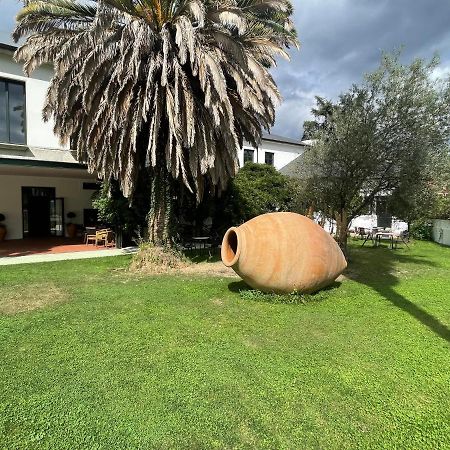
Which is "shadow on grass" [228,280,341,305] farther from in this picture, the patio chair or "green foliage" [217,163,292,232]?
the patio chair

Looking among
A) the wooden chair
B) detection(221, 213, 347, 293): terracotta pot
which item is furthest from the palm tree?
the wooden chair

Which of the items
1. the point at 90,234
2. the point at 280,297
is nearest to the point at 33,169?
the point at 90,234

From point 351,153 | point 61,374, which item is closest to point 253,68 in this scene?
point 351,153

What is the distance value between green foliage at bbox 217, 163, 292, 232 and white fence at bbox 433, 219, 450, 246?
9.60 meters

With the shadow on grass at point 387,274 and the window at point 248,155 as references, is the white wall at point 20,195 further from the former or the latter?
the window at point 248,155

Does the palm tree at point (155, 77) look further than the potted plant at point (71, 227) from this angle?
No

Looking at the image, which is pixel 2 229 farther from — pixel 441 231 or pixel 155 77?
pixel 441 231

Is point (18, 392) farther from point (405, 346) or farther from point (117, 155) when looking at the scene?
point (117, 155)

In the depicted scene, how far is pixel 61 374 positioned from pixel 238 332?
2.54 meters

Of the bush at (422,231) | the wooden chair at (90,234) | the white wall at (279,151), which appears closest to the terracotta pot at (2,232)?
the wooden chair at (90,234)

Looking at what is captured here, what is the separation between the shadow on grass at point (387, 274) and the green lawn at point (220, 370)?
0.25 ft

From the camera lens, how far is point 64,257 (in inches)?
503

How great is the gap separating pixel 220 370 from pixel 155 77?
8.30 meters

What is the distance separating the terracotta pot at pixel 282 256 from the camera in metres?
7.08
